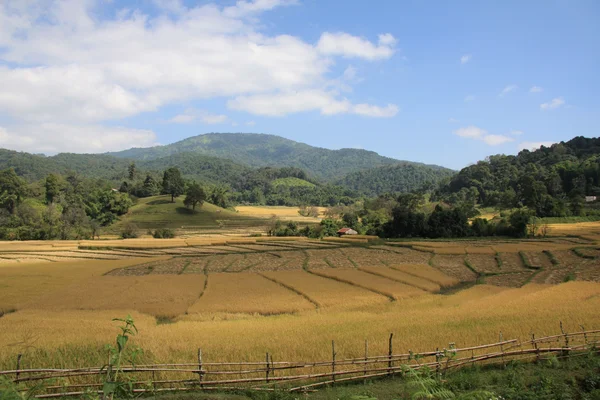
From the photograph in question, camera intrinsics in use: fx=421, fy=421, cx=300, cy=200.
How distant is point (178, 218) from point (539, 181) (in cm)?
8245

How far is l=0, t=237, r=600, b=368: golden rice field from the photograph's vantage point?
14602mm

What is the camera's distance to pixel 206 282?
30500mm

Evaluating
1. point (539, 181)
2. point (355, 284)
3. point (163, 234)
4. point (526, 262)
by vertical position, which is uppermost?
point (539, 181)

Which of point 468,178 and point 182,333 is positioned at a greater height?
point 468,178

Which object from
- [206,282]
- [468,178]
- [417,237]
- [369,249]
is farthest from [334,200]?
[206,282]

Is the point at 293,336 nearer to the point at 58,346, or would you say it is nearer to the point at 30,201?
the point at 58,346

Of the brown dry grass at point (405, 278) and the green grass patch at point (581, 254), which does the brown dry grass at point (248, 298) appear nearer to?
the brown dry grass at point (405, 278)

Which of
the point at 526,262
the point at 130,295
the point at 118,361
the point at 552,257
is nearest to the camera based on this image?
the point at 118,361

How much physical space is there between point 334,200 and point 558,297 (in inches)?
6164

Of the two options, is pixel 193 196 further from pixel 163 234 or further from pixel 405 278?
pixel 405 278

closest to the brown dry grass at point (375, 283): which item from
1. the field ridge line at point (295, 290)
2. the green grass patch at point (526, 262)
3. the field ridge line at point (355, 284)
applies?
the field ridge line at point (355, 284)

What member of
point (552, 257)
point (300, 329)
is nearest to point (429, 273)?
point (552, 257)

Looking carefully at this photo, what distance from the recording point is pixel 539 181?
312ft

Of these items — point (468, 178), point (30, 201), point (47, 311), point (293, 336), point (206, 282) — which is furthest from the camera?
point (468, 178)
